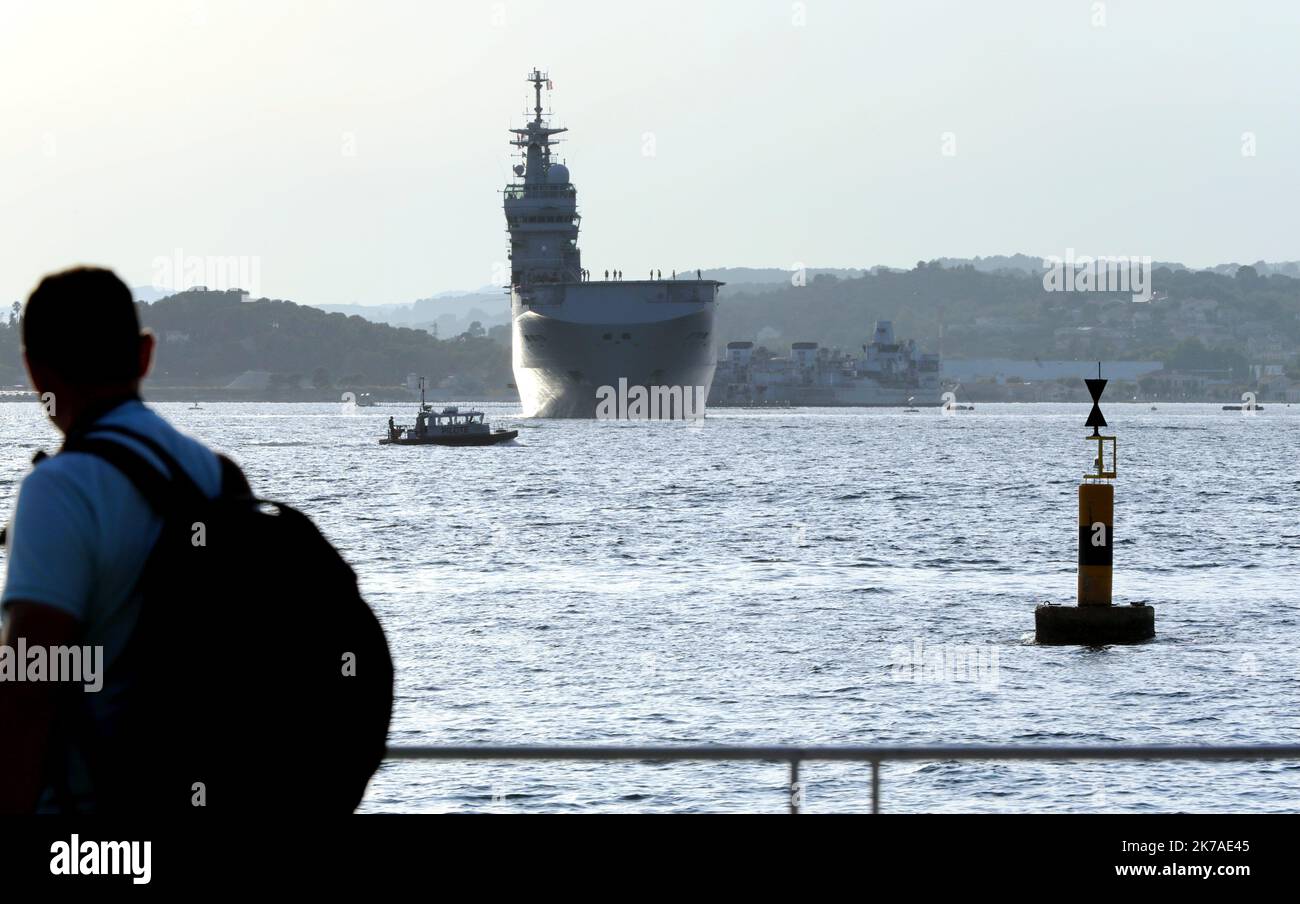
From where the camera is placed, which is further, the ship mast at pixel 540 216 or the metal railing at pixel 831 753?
the ship mast at pixel 540 216

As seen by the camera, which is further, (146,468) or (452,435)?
(452,435)

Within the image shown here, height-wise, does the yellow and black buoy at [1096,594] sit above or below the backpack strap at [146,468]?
below

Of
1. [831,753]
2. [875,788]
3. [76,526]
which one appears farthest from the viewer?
[875,788]

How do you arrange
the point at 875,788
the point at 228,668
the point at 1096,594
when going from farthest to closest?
the point at 1096,594 → the point at 875,788 → the point at 228,668

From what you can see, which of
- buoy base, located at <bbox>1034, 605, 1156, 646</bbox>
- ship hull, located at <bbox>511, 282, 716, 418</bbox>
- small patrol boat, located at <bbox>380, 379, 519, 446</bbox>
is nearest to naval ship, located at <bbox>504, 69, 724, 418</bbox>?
ship hull, located at <bbox>511, 282, 716, 418</bbox>

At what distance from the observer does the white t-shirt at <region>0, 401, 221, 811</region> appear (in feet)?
8.54

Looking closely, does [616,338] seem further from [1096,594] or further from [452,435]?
[1096,594]

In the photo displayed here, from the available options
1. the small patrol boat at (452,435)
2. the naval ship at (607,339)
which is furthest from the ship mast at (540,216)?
the small patrol boat at (452,435)

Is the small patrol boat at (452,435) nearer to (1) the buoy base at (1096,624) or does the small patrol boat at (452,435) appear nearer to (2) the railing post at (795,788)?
(1) the buoy base at (1096,624)

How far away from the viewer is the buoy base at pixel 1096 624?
98.1 ft

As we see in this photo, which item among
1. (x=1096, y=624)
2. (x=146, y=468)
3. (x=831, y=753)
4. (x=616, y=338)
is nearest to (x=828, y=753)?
(x=831, y=753)

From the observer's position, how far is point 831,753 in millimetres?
4379

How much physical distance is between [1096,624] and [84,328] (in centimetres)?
2849
